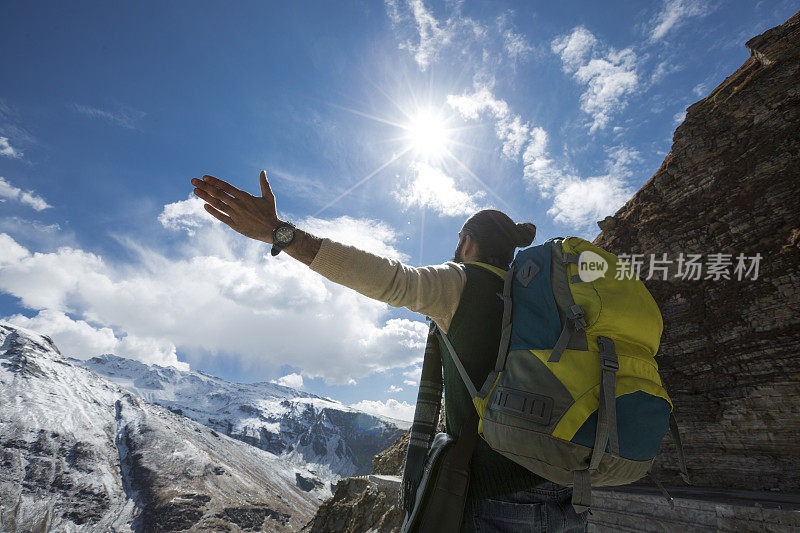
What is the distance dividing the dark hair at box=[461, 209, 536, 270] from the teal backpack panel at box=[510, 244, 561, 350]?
459 millimetres

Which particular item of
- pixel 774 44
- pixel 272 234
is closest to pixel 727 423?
pixel 774 44

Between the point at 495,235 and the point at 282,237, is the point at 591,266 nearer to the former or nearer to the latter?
the point at 495,235

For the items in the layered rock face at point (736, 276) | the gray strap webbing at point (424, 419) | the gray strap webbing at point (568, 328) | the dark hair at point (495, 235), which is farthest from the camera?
the layered rock face at point (736, 276)

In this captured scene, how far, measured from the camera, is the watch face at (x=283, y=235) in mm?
1939

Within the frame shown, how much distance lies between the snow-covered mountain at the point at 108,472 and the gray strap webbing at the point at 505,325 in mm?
151572

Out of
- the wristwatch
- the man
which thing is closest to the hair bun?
the man

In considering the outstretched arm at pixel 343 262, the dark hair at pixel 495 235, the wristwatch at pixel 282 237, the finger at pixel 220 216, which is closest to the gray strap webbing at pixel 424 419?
the outstretched arm at pixel 343 262

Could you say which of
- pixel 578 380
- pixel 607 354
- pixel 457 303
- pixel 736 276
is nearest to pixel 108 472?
pixel 736 276

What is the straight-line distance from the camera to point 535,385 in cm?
170

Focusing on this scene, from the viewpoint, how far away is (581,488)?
163cm

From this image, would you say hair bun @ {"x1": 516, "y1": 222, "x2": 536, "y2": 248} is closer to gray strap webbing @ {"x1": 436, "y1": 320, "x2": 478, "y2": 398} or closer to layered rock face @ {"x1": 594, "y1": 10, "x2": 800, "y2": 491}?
gray strap webbing @ {"x1": 436, "y1": 320, "x2": 478, "y2": 398}

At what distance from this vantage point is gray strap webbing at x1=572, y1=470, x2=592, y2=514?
162cm

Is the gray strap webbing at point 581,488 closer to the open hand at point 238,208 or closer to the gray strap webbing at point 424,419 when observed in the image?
the gray strap webbing at point 424,419

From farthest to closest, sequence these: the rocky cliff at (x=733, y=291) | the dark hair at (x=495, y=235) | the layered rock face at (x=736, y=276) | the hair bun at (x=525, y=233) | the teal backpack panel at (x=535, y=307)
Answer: the layered rock face at (x=736, y=276), the rocky cliff at (x=733, y=291), the hair bun at (x=525, y=233), the dark hair at (x=495, y=235), the teal backpack panel at (x=535, y=307)
